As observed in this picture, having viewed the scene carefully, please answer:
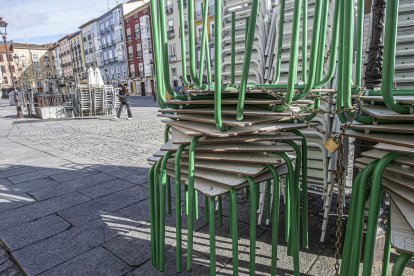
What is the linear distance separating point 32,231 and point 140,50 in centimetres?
4431

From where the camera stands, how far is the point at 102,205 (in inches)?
129

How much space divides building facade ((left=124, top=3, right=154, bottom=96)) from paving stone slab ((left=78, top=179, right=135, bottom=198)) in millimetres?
39090

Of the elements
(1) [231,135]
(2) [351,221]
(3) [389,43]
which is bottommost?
(2) [351,221]

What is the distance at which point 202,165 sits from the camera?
1.67 meters

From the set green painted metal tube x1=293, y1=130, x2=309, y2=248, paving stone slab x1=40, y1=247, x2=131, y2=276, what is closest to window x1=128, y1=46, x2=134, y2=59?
paving stone slab x1=40, y1=247, x2=131, y2=276

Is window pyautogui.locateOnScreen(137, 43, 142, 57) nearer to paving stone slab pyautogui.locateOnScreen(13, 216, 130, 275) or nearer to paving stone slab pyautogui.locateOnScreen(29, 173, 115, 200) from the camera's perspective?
paving stone slab pyautogui.locateOnScreen(29, 173, 115, 200)

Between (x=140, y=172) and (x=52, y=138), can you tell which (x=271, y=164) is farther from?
(x=52, y=138)

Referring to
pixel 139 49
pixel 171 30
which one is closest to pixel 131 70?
pixel 139 49

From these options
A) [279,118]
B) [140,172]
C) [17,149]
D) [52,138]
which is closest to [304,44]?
[279,118]

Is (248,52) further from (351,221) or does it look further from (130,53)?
(130,53)

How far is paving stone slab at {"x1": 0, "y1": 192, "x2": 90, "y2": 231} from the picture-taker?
9.79ft

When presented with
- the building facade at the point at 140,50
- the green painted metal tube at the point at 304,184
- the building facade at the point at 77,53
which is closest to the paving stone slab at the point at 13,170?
the green painted metal tube at the point at 304,184

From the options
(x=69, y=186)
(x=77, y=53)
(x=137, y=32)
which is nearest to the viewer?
(x=69, y=186)

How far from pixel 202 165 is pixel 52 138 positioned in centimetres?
821
